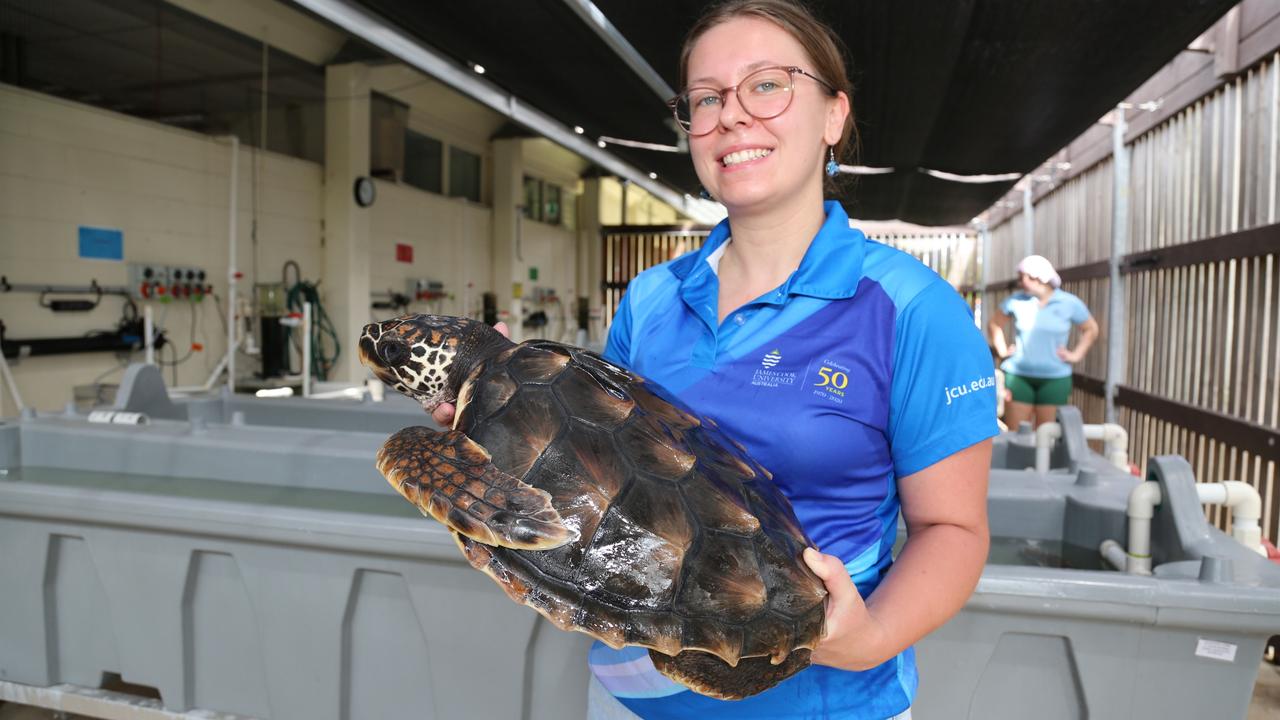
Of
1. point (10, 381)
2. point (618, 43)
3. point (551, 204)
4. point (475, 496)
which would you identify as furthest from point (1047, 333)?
point (551, 204)

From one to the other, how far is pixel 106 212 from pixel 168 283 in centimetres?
66

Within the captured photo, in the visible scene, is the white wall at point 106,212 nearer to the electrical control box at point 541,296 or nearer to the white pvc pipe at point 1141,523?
the electrical control box at point 541,296

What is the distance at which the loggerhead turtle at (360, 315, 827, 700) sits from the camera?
87 centimetres

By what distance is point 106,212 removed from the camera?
5.61 metres

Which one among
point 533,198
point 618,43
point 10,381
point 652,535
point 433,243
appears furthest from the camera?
point 533,198

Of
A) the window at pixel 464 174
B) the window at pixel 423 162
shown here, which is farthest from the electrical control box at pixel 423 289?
the window at pixel 464 174

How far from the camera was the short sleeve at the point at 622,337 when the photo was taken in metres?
1.18

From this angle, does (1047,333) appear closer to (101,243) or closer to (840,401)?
(840,401)

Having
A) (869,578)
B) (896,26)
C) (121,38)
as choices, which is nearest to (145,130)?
(121,38)

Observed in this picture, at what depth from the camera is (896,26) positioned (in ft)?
9.92

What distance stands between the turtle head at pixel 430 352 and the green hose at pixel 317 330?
654 cm

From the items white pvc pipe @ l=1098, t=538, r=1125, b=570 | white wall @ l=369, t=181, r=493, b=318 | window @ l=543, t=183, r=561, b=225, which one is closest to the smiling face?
white pvc pipe @ l=1098, t=538, r=1125, b=570

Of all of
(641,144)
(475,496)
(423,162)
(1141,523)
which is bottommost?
(1141,523)

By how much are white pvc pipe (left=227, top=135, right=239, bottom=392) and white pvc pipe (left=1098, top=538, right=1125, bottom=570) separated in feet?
20.5
